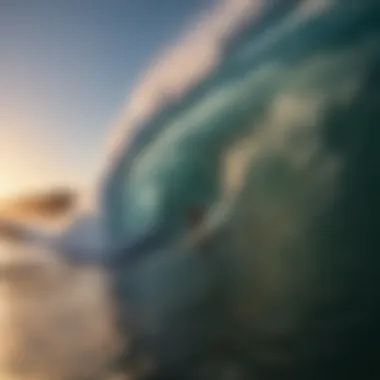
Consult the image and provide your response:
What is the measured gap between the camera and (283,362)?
43.6 inches

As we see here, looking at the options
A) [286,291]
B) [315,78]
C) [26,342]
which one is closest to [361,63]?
[315,78]

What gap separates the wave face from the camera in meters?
1.10

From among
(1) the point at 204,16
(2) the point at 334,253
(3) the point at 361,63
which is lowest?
(2) the point at 334,253

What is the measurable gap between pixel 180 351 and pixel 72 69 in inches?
21.3

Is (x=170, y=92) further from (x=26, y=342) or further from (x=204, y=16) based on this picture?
(x=26, y=342)

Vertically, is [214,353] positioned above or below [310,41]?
below

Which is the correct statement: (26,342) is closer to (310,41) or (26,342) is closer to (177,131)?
(177,131)

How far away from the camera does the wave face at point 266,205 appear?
1.10m

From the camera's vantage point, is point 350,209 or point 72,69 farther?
point 72,69

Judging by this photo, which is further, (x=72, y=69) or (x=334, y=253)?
(x=72, y=69)

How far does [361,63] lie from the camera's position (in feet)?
3.72

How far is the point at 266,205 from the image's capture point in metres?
1.14

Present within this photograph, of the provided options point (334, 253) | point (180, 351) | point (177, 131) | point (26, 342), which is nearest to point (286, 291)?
point (334, 253)

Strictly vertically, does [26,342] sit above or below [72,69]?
below
